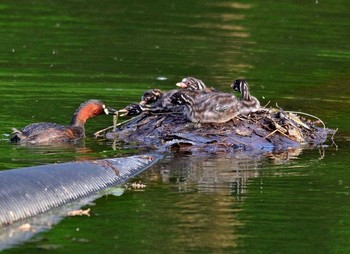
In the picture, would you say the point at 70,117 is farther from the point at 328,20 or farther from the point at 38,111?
the point at 328,20

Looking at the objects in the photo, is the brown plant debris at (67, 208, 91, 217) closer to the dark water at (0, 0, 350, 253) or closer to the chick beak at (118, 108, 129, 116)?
the dark water at (0, 0, 350, 253)

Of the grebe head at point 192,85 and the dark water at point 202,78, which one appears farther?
the grebe head at point 192,85

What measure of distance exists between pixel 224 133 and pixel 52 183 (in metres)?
3.19

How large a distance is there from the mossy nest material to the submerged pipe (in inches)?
52.0

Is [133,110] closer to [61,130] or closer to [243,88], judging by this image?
[61,130]

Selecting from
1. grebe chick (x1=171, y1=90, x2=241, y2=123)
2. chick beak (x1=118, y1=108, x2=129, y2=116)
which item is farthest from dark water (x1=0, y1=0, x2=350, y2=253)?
grebe chick (x1=171, y1=90, x2=241, y2=123)

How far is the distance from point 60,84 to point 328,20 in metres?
9.60

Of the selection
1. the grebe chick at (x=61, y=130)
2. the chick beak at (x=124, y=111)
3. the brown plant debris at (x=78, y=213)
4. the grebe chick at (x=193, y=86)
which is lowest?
the brown plant debris at (x=78, y=213)

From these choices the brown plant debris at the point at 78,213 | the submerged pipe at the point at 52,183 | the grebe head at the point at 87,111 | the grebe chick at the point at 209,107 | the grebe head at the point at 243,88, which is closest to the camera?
the submerged pipe at the point at 52,183

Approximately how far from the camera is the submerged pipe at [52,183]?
9.13 metres

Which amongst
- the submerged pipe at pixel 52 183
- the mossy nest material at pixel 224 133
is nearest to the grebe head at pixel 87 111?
the mossy nest material at pixel 224 133

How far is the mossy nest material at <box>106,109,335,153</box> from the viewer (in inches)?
487

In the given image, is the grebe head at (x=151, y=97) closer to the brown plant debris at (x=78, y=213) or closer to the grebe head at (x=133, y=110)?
the grebe head at (x=133, y=110)

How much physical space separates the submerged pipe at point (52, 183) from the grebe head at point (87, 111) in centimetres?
203
